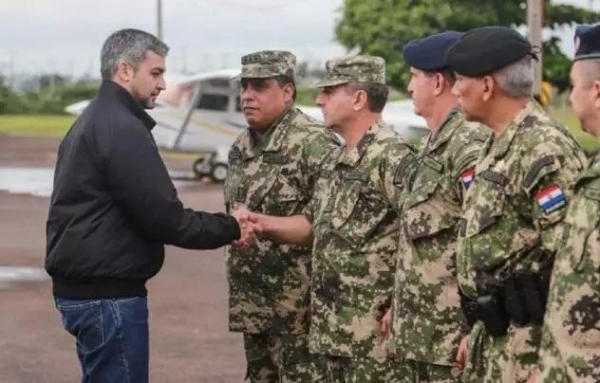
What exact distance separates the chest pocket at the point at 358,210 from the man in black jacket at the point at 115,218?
Result: 607 millimetres

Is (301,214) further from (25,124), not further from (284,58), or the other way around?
(25,124)

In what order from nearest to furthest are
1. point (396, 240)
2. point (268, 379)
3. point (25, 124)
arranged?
point (396, 240) < point (268, 379) < point (25, 124)

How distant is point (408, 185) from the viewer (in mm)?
4777

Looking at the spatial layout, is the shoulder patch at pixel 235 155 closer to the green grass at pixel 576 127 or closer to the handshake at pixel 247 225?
the handshake at pixel 247 225

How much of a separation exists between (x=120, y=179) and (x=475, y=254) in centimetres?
155

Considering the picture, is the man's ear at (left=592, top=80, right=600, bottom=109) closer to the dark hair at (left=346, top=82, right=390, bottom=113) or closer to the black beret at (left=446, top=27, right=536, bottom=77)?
the black beret at (left=446, top=27, right=536, bottom=77)

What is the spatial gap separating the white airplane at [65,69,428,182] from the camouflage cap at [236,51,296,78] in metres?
19.3

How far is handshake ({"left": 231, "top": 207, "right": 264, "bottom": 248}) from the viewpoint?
5.30m

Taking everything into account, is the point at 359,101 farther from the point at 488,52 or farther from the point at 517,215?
the point at 517,215

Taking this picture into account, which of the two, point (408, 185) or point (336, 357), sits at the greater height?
point (408, 185)

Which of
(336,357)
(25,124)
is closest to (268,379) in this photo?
(336,357)

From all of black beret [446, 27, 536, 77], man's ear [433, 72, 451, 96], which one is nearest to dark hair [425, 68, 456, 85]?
man's ear [433, 72, 451, 96]

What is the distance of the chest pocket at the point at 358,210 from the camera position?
199 inches

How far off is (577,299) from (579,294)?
14mm
